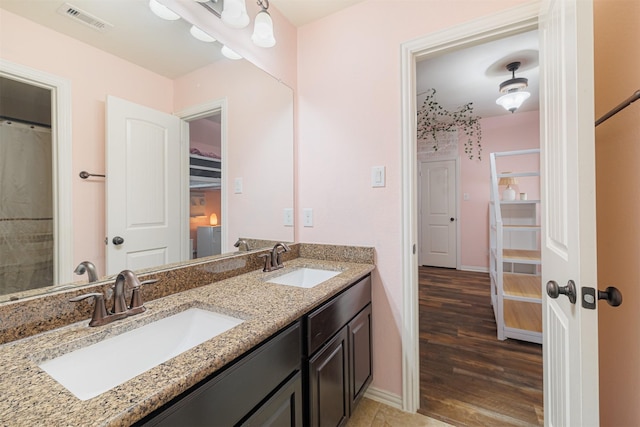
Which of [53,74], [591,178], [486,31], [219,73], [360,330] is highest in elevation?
[486,31]

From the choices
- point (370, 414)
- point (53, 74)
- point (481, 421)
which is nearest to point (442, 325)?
point (481, 421)

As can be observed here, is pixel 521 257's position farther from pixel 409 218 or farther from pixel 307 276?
pixel 307 276

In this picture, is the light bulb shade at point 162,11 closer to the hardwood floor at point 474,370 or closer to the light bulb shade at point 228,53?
the light bulb shade at point 228,53

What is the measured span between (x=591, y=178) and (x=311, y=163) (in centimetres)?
144

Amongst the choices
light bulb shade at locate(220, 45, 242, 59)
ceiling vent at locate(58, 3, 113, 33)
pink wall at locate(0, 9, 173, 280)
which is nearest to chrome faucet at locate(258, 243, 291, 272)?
pink wall at locate(0, 9, 173, 280)

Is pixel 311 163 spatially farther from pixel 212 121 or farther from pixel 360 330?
pixel 360 330

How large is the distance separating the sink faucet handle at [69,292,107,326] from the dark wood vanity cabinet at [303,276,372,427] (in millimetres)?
639

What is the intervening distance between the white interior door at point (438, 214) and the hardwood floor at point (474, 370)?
1807mm

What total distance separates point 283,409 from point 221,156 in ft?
3.97

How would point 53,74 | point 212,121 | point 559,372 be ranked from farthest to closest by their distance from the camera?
point 212,121 < point 559,372 < point 53,74

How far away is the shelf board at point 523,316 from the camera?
Result: 238 centimetres

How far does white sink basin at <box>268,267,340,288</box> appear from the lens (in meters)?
1.63

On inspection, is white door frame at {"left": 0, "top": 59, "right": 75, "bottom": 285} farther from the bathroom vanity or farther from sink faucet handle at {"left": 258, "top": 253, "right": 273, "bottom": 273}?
sink faucet handle at {"left": 258, "top": 253, "right": 273, "bottom": 273}

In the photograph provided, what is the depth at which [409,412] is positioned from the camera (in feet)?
5.10
